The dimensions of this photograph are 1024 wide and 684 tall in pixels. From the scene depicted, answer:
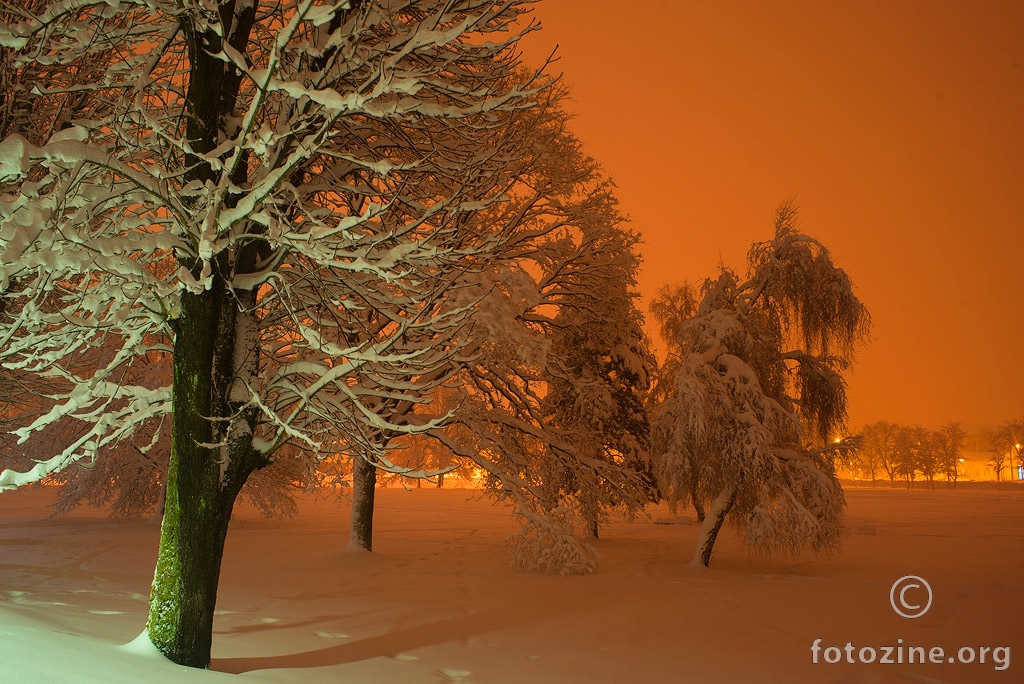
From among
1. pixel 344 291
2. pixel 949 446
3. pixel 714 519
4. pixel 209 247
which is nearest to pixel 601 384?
pixel 714 519

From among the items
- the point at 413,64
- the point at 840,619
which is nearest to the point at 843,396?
the point at 840,619

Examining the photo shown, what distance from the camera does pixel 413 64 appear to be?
8.20 meters

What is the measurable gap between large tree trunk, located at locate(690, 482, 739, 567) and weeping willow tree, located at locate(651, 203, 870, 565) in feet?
0.07

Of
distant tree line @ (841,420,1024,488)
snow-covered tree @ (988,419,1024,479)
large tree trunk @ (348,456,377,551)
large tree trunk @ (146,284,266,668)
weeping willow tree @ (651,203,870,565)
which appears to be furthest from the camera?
snow-covered tree @ (988,419,1024,479)

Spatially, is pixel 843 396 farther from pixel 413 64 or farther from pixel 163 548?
pixel 163 548

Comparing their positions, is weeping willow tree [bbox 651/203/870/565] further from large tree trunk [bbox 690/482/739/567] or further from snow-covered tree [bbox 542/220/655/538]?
snow-covered tree [bbox 542/220/655/538]

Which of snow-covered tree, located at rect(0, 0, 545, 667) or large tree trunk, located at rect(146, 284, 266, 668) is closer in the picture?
snow-covered tree, located at rect(0, 0, 545, 667)

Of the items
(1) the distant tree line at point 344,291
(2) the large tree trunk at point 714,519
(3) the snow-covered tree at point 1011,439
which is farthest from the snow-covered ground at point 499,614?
(3) the snow-covered tree at point 1011,439

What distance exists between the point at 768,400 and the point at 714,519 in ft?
8.33

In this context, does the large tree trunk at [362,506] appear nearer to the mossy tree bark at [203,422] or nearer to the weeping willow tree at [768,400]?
the weeping willow tree at [768,400]

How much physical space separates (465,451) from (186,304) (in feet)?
31.2

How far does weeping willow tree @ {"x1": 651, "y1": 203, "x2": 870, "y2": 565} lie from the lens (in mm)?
13906

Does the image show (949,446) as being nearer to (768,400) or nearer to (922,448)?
(922,448)

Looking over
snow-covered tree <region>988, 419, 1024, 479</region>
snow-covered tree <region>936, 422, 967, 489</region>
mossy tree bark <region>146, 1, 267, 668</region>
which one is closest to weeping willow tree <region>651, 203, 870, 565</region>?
mossy tree bark <region>146, 1, 267, 668</region>
